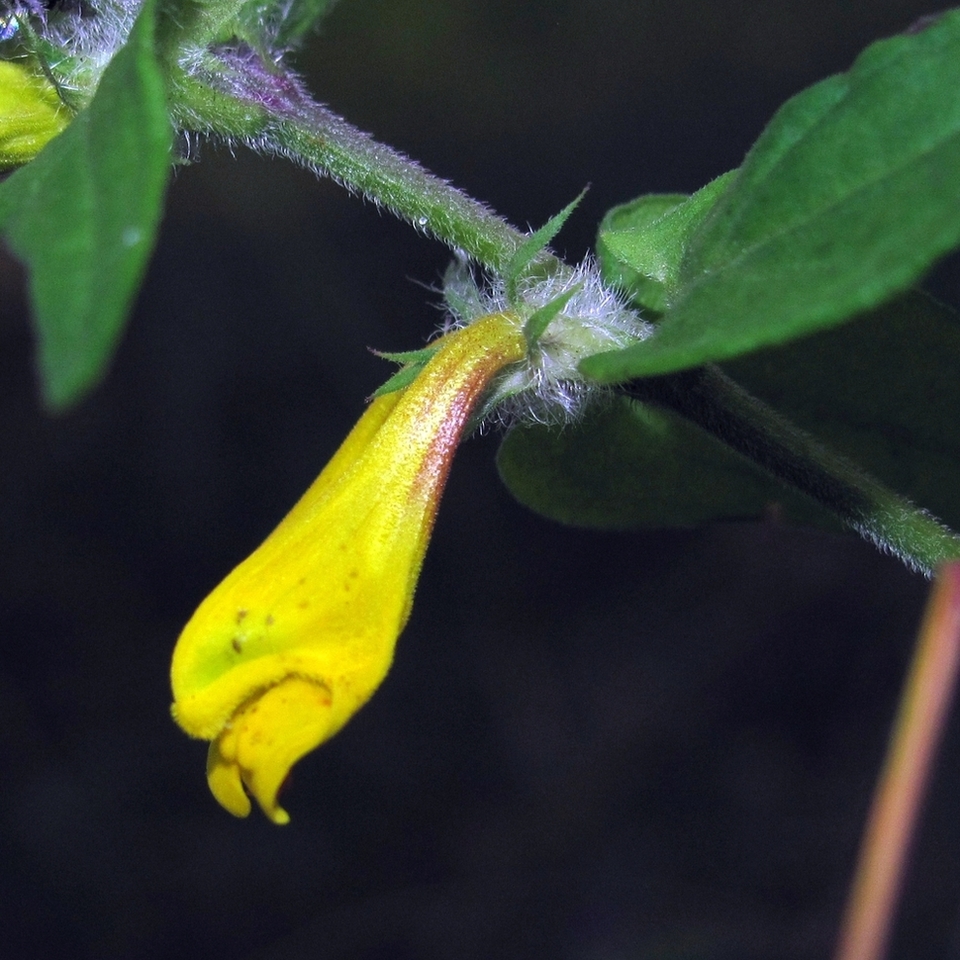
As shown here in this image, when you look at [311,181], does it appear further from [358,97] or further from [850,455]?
[850,455]

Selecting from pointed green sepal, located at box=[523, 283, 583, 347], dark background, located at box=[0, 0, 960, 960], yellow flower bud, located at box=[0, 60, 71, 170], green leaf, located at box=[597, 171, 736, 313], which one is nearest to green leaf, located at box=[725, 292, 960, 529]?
green leaf, located at box=[597, 171, 736, 313]

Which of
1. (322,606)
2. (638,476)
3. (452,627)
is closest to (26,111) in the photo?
(322,606)

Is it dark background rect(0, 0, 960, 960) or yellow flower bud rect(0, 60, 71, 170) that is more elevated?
dark background rect(0, 0, 960, 960)

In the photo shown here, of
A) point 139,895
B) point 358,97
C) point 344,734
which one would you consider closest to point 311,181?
point 358,97

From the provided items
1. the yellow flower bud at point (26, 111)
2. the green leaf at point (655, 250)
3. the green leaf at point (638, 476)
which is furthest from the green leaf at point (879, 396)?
the yellow flower bud at point (26, 111)

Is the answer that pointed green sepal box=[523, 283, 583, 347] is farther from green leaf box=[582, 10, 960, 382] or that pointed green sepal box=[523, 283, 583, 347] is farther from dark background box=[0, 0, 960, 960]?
dark background box=[0, 0, 960, 960]

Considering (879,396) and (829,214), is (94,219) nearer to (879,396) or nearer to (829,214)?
(829,214)

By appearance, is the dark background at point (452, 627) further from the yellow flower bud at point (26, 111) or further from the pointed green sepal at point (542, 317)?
the pointed green sepal at point (542, 317)
